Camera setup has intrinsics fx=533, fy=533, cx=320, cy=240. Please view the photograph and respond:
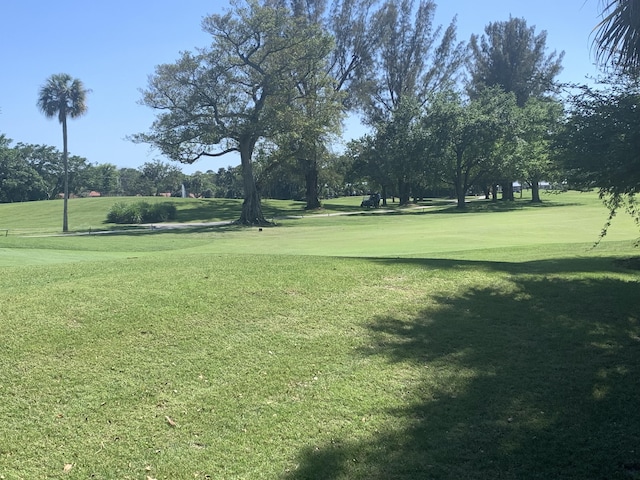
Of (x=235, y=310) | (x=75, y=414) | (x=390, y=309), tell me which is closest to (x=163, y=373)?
(x=75, y=414)

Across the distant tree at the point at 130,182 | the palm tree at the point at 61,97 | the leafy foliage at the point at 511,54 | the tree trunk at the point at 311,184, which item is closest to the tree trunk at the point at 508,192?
the leafy foliage at the point at 511,54

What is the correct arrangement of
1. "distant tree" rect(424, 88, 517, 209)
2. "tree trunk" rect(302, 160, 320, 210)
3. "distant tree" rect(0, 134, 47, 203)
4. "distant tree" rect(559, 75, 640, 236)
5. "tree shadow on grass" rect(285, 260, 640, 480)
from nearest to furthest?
"tree shadow on grass" rect(285, 260, 640, 480) < "distant tree" rect(559, 75, 640, 236) < "distant tree" rect(424, 88, 517, 209) < "tree trunk" rect(302, 160, 320, 210) < "distant tree" rect(0, 134, 47, 203)

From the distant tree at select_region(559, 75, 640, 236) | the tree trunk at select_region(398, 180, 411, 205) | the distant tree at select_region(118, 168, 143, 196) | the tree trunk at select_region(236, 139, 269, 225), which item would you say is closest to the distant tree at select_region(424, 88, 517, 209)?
the tree trunk at select_region(398, 180, 411, 205)

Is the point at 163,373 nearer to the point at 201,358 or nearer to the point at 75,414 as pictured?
the point at 201,358

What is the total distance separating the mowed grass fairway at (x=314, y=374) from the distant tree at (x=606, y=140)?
2187mm

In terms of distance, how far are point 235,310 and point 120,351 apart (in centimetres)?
174

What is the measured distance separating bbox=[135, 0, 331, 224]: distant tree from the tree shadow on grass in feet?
107

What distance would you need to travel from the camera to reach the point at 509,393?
17.4ft

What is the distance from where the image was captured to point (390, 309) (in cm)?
766

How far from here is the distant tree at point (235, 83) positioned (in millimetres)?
37844

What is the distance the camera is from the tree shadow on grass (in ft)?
13.2

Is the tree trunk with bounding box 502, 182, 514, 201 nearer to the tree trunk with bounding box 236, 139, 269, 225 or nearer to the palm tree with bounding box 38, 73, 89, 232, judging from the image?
the tree trunk with bounding box 236, 139, 269, 225

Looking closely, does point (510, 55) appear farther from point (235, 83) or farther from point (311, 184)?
point (235, 83)

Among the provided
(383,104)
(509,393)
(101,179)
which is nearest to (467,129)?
(383,104)
